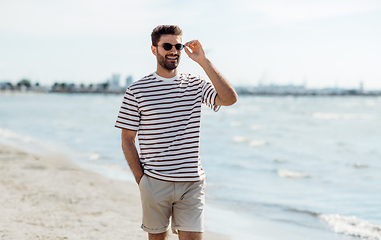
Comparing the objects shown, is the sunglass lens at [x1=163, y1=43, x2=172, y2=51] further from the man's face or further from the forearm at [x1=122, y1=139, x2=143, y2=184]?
the forearm at [x1=122, y1=139, x2=143, y2=184]

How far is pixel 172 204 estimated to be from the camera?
2.77 m

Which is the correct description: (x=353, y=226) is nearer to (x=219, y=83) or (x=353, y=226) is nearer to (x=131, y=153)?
(x=219, y=83)

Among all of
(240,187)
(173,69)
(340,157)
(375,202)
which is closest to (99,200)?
(240,187)

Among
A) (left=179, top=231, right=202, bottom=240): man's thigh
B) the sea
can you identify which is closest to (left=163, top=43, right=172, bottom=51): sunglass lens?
(left=179, top=231, right=202, bottom=240): man's thigh

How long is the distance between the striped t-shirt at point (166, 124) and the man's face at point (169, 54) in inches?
4.1

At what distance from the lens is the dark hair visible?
2695 mm

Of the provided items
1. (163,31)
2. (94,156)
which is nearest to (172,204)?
(163,31)

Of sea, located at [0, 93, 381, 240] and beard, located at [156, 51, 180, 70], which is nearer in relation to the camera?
beard, located at [156, 51, 180, 70]

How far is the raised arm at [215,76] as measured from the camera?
260 cm

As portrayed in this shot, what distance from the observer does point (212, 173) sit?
33.4 ft

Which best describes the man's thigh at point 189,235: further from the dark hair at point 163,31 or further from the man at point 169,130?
the dark hair at point 163,31

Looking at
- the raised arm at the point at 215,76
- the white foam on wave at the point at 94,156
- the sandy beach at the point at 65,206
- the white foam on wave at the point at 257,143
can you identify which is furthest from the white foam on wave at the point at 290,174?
the raised arm at the point at 215,76

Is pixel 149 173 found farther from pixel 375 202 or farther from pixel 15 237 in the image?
pixel 375 202

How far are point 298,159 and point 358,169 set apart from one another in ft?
7.03
